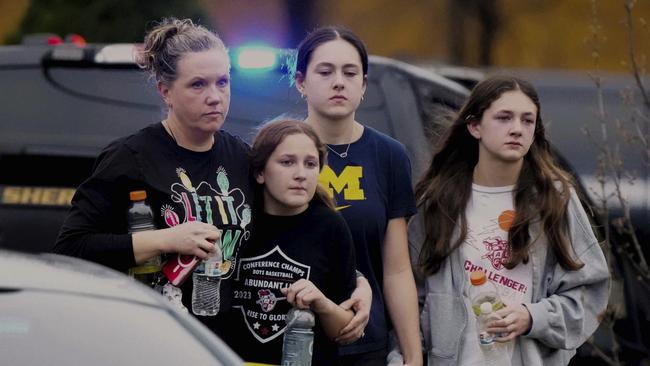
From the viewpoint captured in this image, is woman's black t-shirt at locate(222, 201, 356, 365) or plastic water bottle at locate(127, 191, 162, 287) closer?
plastic water bottle at locate(127, 191, 162, 287)

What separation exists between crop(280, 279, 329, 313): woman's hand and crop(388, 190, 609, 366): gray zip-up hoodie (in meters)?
0.56

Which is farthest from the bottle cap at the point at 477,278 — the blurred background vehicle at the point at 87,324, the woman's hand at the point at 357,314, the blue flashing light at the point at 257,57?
the blue flashing light at the point at 257,57

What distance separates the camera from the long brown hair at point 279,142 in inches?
184

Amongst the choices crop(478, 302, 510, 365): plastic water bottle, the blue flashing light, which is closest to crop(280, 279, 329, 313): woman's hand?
crop(478, 302, 510, 365): plastic water bottle

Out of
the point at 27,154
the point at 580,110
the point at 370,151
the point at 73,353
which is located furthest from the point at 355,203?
the point at 580,110

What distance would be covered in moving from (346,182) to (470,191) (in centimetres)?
50

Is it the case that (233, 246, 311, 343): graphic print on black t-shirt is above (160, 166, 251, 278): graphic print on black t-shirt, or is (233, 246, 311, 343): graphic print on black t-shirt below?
below

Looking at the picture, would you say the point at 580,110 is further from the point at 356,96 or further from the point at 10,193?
the point at 356,96

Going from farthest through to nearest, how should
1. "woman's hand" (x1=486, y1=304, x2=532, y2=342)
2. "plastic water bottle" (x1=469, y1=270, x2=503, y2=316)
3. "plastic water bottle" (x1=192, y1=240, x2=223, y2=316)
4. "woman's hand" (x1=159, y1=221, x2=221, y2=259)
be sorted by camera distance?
"plastic water bottle" (x1=469, y1=270, x2=503, y2=316)
"woman's hand" (x1=486, y1=304, x2=532, y2=342)
"plastic water bottle" (x1=192, y1=240, x2=223, y2=316)
"woman's hand" (x1=159, y1=221, x2=221, y2=259)

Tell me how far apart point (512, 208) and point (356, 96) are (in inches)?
26.2

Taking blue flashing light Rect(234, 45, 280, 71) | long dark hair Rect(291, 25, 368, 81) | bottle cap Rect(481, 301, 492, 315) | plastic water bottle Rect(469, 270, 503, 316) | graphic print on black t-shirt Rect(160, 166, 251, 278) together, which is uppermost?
blue flashing light Rect(234, 45, 280, 71)

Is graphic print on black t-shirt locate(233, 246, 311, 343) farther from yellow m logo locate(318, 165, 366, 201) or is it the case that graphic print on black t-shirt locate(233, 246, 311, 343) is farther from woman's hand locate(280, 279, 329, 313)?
yellow m logo locate(318, 165, 366, 201)

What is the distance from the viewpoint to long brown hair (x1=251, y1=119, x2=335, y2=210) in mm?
4684

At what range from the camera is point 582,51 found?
18.8m
